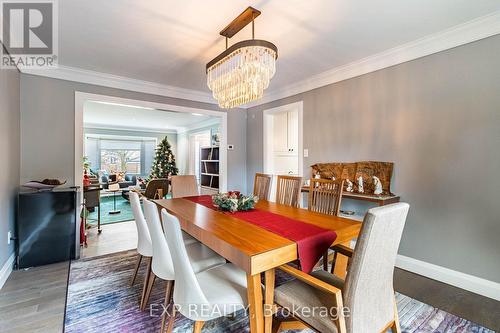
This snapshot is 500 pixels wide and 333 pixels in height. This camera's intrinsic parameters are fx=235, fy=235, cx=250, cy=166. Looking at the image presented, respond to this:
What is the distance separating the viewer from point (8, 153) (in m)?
2.55

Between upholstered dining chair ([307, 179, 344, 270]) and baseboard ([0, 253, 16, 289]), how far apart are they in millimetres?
3096

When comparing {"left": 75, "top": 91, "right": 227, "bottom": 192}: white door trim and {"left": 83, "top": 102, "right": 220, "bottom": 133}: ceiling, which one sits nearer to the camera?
{"left": 75, "top": 91, "right": 227, "bottom": 192}: white door trim

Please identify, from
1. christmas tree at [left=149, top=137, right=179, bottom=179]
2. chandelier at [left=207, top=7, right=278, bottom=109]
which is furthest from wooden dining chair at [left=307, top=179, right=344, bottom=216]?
christmas tree at [left=149, top=137, right=179, bottom=179]

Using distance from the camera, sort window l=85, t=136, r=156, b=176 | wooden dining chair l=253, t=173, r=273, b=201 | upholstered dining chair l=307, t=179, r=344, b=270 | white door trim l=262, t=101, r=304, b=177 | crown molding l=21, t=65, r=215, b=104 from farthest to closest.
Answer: window l=85, t=136, r=156, b=176 → white door trim l=262, t=101, r=304, b=177 → crown molding l=21, t=65, r=215, b=104 → wooden dining chair l=253, t=173, r=273, b=201 → upholstered dining chair l=307, t=179, r=344, b=270

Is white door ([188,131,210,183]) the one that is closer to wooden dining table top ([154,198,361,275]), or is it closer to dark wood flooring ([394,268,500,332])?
wooden dining table top ([154,198,361,275])

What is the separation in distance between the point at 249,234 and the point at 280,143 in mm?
3439

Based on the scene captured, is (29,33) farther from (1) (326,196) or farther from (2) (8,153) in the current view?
(1) (326,196)

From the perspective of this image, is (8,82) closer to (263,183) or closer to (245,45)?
(245,45)

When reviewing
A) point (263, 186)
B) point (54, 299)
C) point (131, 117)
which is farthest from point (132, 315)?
point (131, 117)

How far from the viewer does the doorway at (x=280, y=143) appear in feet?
15.1

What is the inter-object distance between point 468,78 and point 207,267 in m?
2.98

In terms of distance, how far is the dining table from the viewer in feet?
4.10

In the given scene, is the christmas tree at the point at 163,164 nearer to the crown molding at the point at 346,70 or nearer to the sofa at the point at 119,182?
the sofa at the point at 119,182

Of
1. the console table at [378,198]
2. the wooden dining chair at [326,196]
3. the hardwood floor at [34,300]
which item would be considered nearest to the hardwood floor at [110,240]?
the hardwood floor at [34,300]
